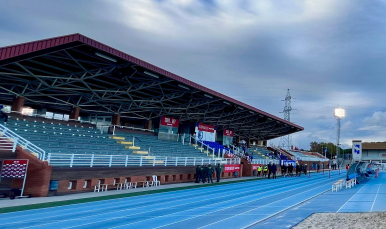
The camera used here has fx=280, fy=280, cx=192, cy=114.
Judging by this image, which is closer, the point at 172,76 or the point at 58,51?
the point at 58,51

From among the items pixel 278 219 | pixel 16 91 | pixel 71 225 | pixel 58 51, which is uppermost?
pixel 58 51

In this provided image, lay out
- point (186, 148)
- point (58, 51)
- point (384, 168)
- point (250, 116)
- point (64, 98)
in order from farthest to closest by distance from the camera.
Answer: point (384, 168), point (250, 116), point (186, 148), point (64, 98), point (58, 51)

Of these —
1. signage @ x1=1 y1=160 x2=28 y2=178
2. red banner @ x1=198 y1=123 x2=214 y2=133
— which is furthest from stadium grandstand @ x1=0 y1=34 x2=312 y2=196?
signage @ x1=1 y1=160 x2=28 y2=178

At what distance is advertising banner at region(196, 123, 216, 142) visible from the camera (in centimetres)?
3875

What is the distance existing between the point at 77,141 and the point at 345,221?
1686 cm

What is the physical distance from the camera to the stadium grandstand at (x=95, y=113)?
14.9 metres

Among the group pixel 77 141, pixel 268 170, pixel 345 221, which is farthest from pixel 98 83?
pixel 268 170

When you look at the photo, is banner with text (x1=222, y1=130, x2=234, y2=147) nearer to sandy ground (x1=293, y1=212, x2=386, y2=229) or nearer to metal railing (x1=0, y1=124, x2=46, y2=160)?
metal railing (x1=0, y1=124, x2=46, y2=160)

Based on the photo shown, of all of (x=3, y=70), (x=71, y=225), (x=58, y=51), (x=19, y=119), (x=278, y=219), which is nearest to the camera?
(x=71, y=225)

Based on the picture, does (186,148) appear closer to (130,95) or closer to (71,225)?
(130,95)

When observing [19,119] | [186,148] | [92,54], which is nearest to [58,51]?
[92,54]

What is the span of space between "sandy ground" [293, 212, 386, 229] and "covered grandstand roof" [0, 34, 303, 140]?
13840 mm

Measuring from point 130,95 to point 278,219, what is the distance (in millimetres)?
20520

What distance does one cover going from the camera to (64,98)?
27156 millimetres
